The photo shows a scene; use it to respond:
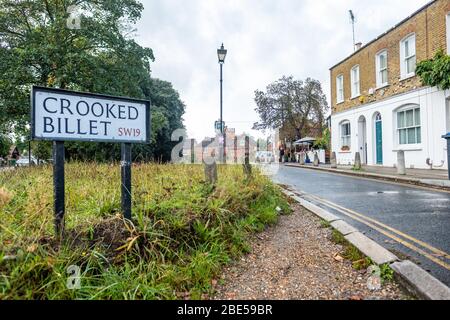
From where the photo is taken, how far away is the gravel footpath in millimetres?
2572

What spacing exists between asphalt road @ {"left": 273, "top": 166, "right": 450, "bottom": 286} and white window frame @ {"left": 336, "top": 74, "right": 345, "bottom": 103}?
14623 millimetres

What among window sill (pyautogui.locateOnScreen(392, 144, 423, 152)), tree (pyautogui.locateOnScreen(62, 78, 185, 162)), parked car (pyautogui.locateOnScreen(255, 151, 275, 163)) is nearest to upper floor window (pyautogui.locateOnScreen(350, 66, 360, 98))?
window sill (pyautogui.locateOnScreen(392, 144, 423, 152))

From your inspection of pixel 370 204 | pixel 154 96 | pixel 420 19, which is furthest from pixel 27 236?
pixel 154 96

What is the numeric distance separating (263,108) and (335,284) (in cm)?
3821

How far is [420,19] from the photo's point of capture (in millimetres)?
13641

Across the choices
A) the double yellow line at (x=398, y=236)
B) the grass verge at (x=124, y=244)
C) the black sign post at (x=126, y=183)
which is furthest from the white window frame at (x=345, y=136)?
the black sign post at (x=126, y=183)

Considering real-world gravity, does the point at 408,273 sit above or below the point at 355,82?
below

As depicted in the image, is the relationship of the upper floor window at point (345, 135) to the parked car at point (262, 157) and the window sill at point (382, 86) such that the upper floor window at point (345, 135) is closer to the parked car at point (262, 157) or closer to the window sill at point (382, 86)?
the window sill at point (382, 86)

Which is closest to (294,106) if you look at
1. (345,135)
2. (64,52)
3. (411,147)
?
(345,135)

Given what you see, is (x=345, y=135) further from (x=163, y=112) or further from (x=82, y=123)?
(x=82, y=123)

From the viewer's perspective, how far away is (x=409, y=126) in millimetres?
14695

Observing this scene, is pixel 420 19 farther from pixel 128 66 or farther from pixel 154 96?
pixel 154 96

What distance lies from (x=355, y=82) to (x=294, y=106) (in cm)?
1859

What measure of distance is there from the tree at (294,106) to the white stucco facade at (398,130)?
16.5 meters
